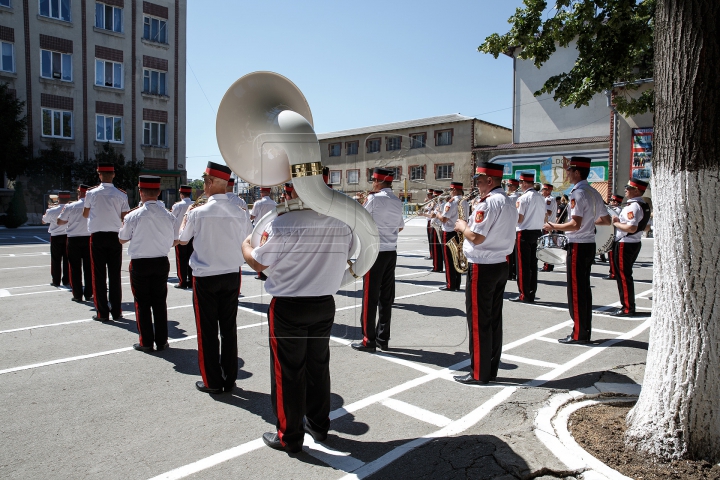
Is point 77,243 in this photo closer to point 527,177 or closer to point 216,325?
point 216,325

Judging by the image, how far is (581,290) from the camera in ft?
20.4

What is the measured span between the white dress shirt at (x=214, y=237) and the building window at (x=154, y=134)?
31.1 metres

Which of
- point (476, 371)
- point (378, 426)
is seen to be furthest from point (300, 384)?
point (476, 371)

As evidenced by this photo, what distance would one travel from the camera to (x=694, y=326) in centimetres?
323

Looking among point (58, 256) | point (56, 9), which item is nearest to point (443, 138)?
point (58, 256)

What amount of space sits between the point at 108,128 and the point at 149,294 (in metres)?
29.7

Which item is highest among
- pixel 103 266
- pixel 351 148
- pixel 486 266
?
pixel 351 148

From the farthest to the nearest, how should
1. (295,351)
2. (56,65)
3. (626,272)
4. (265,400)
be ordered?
(56,65) < (626,272) < (265,400) < (295,351)

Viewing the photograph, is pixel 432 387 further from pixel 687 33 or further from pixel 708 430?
pixel 687 33

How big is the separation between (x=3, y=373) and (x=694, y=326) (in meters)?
5.84

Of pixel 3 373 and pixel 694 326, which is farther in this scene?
pixel 3 373

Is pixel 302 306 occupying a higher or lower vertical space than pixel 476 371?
higher

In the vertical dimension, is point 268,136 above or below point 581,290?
above

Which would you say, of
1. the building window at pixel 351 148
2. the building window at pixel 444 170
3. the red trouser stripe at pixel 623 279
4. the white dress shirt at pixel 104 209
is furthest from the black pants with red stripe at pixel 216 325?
the red trouser stripe at pixel 623 279
